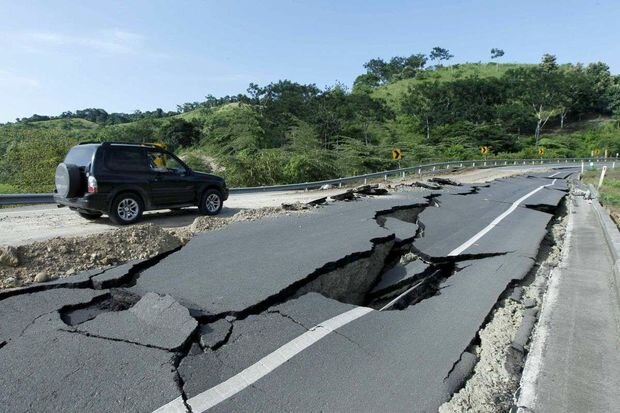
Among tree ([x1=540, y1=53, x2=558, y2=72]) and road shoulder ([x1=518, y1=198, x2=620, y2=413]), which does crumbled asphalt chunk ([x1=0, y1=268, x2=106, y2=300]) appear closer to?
road shoulder ([x1=518, y1=198, x2=620, y2=413])

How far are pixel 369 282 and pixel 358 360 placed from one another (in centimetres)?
316

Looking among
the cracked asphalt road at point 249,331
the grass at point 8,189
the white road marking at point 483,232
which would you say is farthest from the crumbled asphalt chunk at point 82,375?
the grass at point 8,189

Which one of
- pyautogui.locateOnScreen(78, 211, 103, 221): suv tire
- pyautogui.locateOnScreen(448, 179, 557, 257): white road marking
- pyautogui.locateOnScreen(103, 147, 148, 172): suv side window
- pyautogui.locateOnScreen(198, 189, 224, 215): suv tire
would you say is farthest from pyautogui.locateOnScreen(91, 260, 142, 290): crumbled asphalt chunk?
pyautogui.locateOnScreen(198, 189, 224, 215): suv tire

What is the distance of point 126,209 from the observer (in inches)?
380

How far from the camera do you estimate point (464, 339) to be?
4.20 meters

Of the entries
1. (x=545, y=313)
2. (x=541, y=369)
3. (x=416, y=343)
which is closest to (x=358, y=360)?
(x=416, y=343)

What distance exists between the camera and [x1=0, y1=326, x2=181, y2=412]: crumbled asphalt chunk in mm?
2844

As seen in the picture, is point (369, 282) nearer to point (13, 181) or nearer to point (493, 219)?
point (493, 219)

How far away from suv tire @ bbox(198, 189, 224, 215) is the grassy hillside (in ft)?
288

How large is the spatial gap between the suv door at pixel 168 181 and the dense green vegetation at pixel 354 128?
39.5 feet

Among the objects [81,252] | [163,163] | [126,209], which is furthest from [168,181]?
[81,252]

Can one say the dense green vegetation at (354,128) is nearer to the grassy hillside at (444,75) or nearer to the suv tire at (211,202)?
the grassy hillside at (444,75)

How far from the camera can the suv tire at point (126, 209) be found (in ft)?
30.8

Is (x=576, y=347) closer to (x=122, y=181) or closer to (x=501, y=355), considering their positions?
(x=501, y=355)
